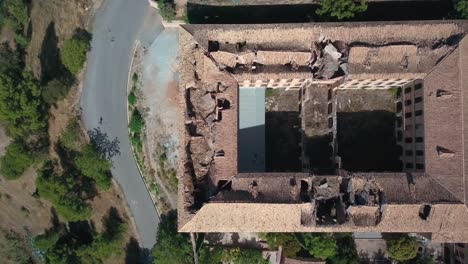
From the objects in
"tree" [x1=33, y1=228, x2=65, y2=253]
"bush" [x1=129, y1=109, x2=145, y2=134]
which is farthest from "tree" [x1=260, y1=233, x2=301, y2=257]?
"tree" [x1=33, y1=228, x2=65, y2=253]

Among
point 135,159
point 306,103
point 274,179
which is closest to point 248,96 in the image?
point 306,103

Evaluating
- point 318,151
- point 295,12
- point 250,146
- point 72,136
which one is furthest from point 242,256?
point 295,12

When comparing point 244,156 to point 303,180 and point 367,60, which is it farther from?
point 367,60

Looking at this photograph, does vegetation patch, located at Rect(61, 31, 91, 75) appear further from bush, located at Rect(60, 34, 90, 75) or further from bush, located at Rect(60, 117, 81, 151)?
bush, located at Rect(60, 117, 81, 151)

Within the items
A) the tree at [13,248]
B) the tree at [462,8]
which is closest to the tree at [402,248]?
the tree at [462,8]

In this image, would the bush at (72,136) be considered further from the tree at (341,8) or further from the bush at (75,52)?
the tree at (341,8)

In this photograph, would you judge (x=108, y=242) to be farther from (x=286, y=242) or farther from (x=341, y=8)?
(x=341, y=8)
